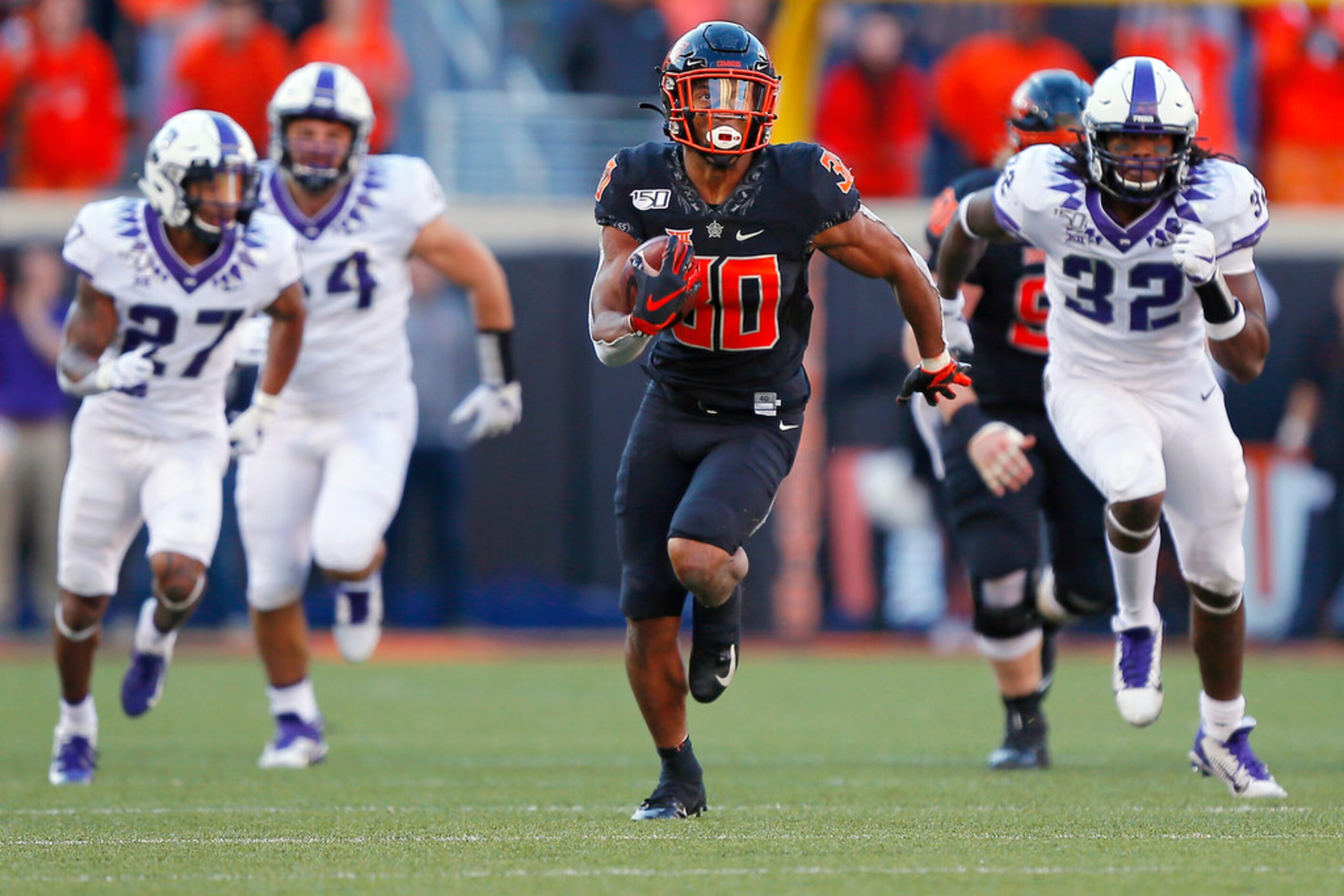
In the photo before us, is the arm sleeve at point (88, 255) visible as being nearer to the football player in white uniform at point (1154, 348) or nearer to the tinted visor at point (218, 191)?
the tinted visor at point (218, 191)

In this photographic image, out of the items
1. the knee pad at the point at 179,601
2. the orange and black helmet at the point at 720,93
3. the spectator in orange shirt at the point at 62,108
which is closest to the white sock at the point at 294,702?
the knee pad at the point at 179,601

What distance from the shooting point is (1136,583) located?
5.14m

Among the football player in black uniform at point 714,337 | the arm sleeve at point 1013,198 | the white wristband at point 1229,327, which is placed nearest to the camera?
the football player in black uniform at point 714,337

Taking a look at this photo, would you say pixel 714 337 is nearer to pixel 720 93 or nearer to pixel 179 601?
pixel 720 93

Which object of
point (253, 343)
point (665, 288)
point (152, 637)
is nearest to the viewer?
point (665, 288)

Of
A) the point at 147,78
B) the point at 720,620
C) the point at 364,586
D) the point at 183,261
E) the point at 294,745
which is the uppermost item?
the point at 147,78

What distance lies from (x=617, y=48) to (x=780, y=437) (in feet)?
24.2

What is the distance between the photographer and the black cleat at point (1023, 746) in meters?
5.96

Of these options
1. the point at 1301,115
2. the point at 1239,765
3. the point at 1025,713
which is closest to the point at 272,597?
the point at 1025,713

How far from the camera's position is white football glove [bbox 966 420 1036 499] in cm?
576

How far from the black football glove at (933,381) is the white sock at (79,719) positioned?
277 centimetres

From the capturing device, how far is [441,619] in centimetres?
1099

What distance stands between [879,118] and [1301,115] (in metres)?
A: 2.57

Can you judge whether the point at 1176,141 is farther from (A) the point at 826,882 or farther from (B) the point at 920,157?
(B) the point at 920,157
